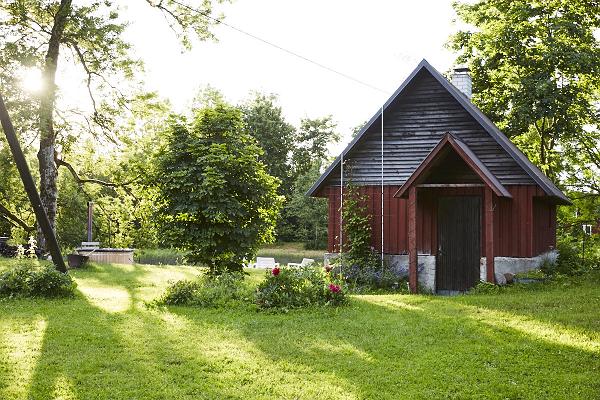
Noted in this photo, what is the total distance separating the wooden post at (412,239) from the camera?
16.2 m

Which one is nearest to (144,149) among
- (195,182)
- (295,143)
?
(195,182)

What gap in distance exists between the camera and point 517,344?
936 centimetres

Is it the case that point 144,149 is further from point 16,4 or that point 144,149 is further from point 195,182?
point 195,182

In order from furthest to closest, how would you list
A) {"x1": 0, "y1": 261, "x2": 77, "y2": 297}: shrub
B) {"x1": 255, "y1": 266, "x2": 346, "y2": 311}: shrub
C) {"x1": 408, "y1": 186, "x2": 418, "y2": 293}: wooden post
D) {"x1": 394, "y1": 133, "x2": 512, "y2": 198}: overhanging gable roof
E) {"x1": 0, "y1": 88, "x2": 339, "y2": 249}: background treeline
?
{"x1": 0, "y1": 88, "x2": 339, "y2": 249}: background treeline, {"x1": 408, "y1": 186, "x2": 418, "y2": 293}: wooden post, {"x1": 394, "y1": 133, "x2": 512, "y2": 198}: overhanging gable roof, {"x1": 0, "y1": 261, "x2": 77, "y2": 297}: shrub, {"x1": 255, "y1": 266, "x2": 346, "y2": 311}: shrub

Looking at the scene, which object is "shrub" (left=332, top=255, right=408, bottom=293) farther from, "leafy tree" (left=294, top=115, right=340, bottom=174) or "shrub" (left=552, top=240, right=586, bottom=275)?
"leafy tree" (left=294, top=115, right=340, bottom=174)

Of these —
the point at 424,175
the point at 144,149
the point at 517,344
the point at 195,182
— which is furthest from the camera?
the point at 144,149

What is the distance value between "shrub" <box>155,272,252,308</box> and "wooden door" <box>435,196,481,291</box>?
264 inches

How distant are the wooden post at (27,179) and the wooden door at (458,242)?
1022cm

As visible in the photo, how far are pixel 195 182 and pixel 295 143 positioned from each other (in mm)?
43104

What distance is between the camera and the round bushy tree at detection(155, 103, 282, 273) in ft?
46.9

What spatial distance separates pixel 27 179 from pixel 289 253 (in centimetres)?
3542

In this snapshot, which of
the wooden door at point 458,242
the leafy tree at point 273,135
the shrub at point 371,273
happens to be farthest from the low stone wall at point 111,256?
the leafy tree at point 273,135

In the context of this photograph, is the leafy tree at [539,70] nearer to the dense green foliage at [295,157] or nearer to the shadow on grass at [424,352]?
the shadow on grass at [424,352]

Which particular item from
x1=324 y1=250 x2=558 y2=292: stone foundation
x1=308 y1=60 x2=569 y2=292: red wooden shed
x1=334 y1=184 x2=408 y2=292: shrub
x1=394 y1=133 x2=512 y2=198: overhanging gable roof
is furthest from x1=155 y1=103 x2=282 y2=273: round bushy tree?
x1=324 y1=250 x2=558 y2=292: stone foundation
